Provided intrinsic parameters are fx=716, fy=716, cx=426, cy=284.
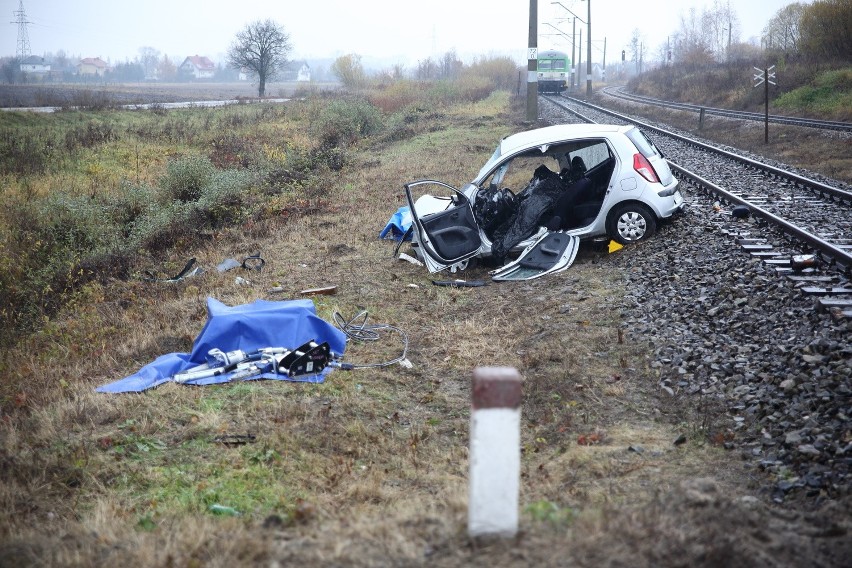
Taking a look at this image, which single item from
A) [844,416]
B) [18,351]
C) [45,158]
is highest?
[45,158]

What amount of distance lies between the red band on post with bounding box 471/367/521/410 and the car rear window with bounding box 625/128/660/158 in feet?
26.4

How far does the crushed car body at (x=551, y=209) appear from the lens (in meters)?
10.2

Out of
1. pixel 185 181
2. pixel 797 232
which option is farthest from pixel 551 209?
pixel 185 181

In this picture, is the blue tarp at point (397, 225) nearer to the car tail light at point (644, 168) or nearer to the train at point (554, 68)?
the car tail light at point (644, 168)

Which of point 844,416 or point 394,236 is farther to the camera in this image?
point 394,236

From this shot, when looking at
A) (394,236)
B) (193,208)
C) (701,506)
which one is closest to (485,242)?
(394,236)

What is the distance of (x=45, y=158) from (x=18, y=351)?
17.3 meters

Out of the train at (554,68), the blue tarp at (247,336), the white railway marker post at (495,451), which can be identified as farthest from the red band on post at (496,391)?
the train at (554,68)

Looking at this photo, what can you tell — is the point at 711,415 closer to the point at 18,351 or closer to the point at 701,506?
the point at 701,506

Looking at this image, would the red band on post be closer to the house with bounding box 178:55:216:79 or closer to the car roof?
the car roof

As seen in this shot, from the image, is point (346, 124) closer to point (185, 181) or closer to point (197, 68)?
point (185, 181)

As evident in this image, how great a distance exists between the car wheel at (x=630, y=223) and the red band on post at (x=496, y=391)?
7.69 meters

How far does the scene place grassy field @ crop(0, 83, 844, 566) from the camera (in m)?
3.50

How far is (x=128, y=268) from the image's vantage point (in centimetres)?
1294
